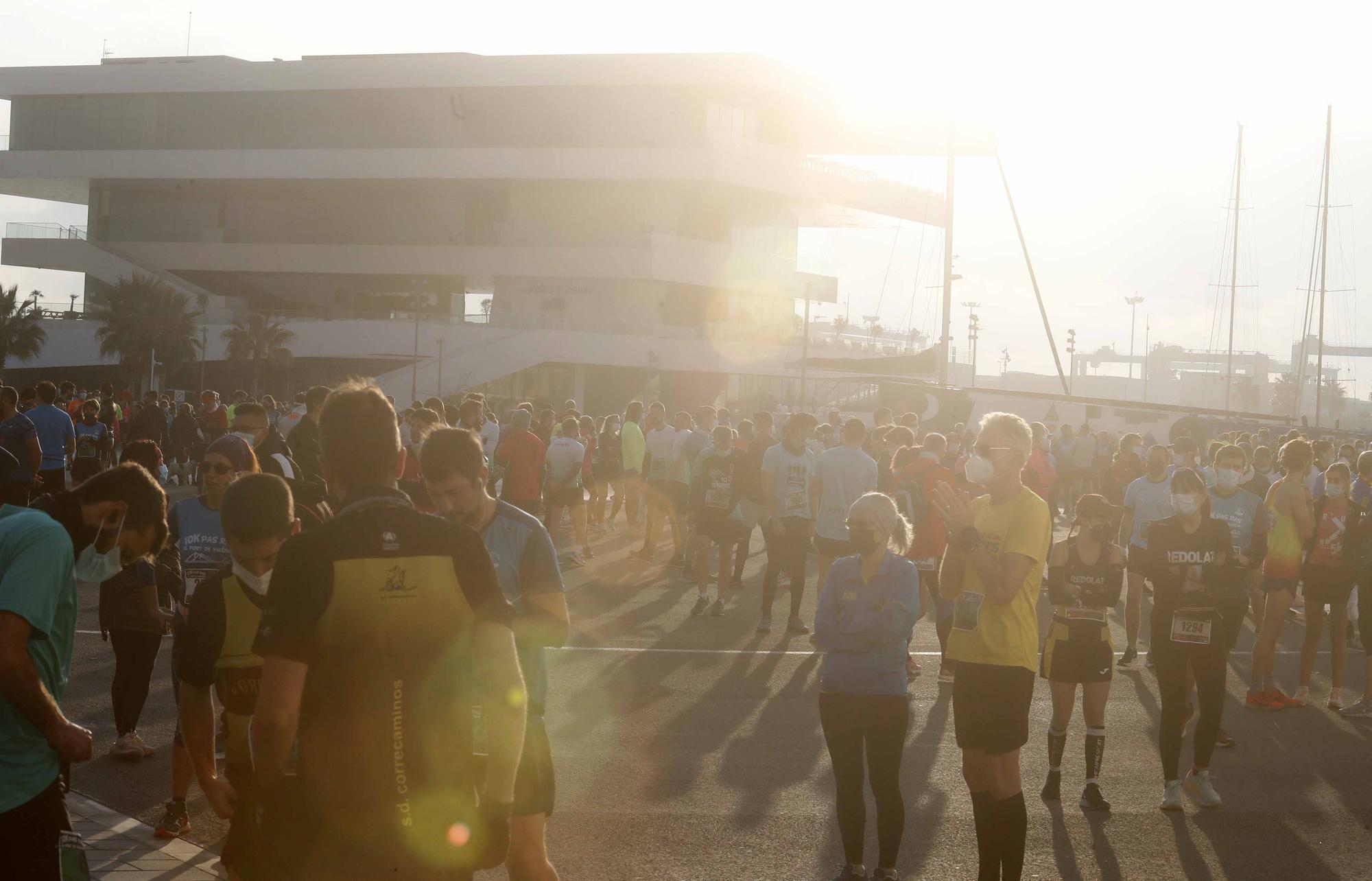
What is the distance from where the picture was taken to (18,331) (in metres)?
61.1

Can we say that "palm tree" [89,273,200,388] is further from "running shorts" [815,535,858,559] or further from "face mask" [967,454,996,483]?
"face mask" [967,454,996,483]

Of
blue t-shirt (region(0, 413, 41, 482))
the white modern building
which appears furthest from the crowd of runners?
the white modern building

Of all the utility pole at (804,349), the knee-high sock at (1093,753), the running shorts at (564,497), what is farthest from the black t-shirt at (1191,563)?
the utility pole at (804,349)

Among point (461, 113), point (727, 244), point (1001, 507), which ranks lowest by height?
point (1001, 507)

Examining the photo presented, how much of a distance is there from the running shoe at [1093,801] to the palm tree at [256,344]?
57382 millimetres

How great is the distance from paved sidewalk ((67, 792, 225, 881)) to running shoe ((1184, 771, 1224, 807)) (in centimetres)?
509

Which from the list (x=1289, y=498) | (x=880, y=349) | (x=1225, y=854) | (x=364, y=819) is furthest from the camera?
(x=880, y=349)

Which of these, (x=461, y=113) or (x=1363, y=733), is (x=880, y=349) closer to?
(x=461, y=113)

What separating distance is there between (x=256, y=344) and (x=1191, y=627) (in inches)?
2279

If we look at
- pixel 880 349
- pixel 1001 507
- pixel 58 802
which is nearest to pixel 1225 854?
pixel 1001 507

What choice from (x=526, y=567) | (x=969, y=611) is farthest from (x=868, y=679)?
(x=526, y=567)

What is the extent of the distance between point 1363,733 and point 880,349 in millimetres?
66048

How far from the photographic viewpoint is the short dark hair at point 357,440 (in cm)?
322

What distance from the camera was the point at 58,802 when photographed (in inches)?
143
